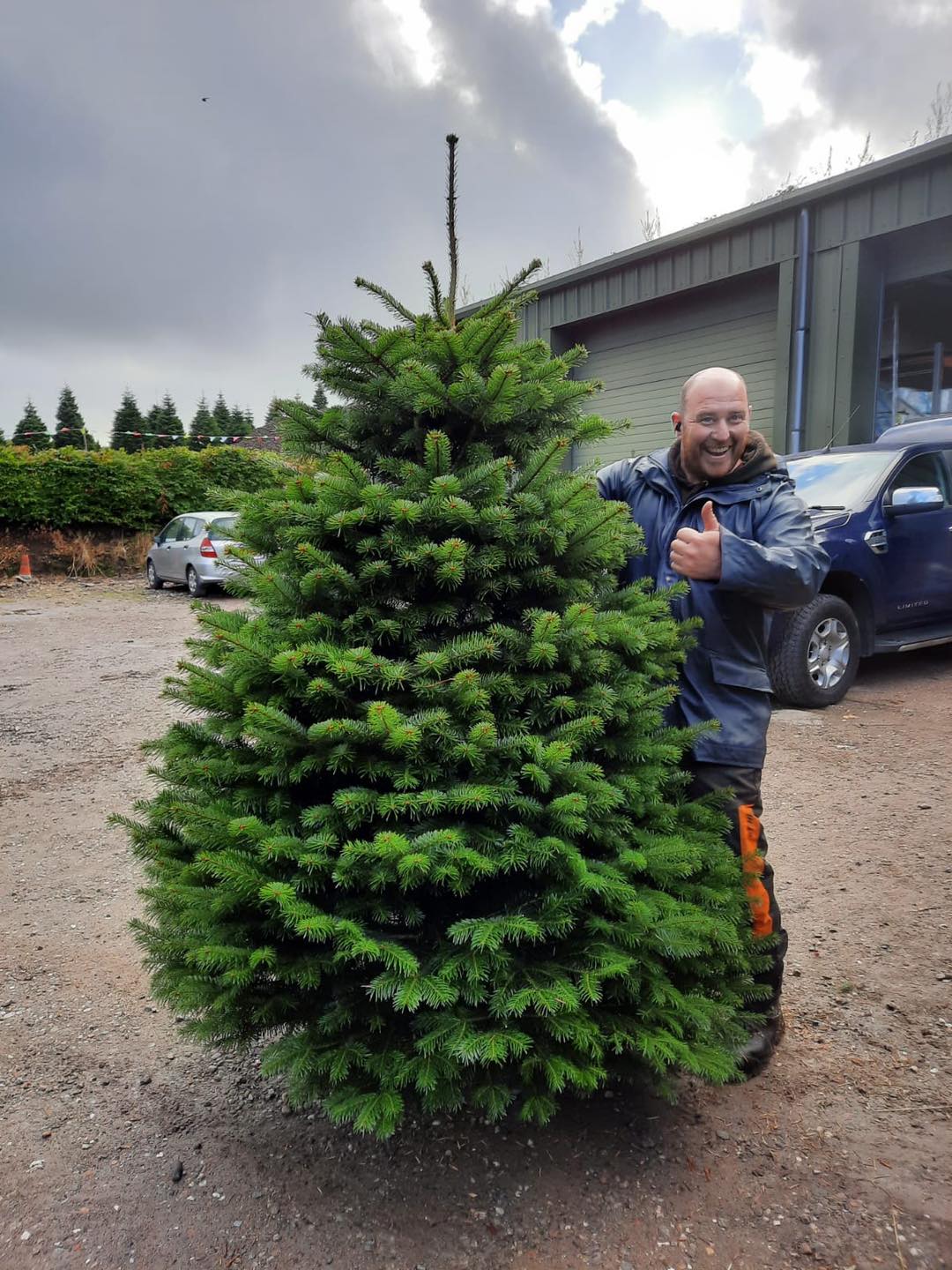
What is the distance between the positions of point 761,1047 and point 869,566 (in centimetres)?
517

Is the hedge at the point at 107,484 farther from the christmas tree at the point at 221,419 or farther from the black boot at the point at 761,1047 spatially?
the christmas tree at the point at 221,419

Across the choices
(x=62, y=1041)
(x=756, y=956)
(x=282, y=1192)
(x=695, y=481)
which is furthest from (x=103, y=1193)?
(x=695, y=481)

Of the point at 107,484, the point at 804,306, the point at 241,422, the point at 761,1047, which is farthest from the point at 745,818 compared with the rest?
the point at 241,422

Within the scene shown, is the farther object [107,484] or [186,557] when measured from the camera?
[107,484]

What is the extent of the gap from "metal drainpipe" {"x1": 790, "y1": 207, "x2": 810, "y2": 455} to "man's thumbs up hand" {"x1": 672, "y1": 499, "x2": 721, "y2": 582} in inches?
381

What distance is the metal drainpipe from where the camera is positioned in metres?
11.2

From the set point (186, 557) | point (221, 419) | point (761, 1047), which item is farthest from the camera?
point (221, 419)

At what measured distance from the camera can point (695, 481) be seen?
272 cm

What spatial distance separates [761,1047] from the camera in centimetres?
267

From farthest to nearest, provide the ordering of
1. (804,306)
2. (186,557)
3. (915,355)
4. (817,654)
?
(186,557), (915,355), (804,306), (817,654)

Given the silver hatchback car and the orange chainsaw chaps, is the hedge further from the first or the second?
the orange chainsaw chaps

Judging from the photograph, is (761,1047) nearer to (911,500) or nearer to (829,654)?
(829,654)

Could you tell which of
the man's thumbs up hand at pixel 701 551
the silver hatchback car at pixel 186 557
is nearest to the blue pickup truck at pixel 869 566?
the man's thumbs up hand at pixel 701 551

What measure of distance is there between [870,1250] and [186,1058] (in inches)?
77.5
